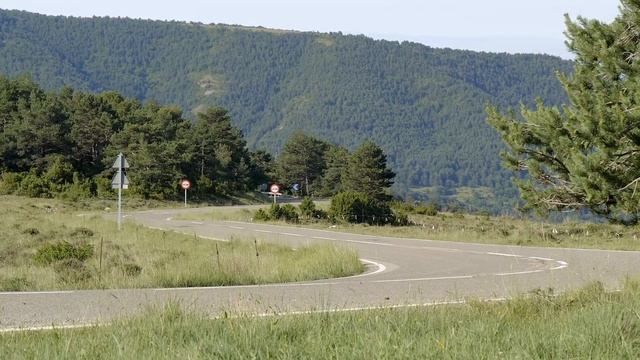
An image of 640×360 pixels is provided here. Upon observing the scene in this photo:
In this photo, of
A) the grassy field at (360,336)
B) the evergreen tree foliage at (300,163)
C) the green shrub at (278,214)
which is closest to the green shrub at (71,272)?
the grassy field at (360,336)

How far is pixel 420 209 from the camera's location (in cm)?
5897

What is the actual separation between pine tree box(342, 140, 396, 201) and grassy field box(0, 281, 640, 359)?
76969mm

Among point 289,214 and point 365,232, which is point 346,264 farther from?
point 289,214

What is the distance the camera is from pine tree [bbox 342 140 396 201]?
86.4m

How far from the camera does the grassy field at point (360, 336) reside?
19.3 ft

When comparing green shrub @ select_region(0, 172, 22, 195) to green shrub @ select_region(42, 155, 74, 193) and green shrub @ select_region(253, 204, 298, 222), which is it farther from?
green shrub @ select_region(253, 204, 298, 222)

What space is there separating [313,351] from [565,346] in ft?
5.81

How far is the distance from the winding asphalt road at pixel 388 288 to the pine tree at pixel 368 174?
62.2 m

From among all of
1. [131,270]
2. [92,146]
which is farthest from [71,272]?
[92,146]

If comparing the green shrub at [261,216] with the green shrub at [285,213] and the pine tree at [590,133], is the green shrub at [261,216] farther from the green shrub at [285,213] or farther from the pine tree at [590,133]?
the pine tree at [590,133]

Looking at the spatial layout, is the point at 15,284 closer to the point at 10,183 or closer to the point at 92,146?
the point at 10,183

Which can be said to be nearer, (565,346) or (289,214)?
(565,346)

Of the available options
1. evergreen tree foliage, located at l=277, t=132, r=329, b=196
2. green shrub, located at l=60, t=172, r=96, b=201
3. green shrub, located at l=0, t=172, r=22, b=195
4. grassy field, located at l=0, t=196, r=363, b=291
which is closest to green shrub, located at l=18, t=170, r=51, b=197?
green shrub, located at l=0, t=172, r=22, b=195

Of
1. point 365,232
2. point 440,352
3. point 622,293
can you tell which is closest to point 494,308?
point 622,293
